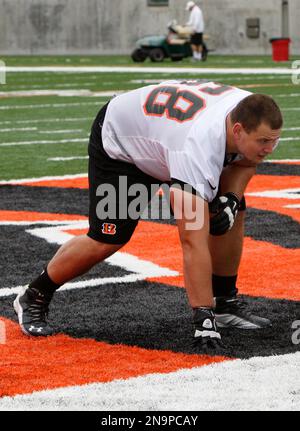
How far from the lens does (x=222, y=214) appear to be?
16.9 ft

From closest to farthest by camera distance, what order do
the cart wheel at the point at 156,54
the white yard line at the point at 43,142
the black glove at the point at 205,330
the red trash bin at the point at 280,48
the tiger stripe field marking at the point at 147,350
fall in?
the tiger stripe field marking at the point at 147,350 < the black glove at the point at 205,330 < the white yard line at the point at 43,142 < the red trash bin at the point at 280,48 < the cart wheel at the point at 156,54

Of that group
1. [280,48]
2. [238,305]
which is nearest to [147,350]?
[238,305]

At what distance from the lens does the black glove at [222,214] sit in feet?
16.9

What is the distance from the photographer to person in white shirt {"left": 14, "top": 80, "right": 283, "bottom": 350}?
493cm

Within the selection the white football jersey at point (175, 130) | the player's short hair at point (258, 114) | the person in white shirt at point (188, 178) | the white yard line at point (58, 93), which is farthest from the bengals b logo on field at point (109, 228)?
the white yard line at point (58, 93)

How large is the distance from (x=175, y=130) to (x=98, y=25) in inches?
1663

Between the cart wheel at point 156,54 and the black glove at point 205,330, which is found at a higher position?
the black glove at point 205,330

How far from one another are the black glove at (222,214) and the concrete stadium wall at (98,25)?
40.5m

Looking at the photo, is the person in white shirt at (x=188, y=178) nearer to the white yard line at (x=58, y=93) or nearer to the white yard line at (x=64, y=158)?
the white yard line at (x=64, y=158)

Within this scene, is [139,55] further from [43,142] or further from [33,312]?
[33,312]

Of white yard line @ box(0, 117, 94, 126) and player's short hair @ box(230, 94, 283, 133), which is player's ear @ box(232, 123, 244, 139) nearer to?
player's short hair @ box(230, 94, 283, 133)

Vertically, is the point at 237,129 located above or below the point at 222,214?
above
